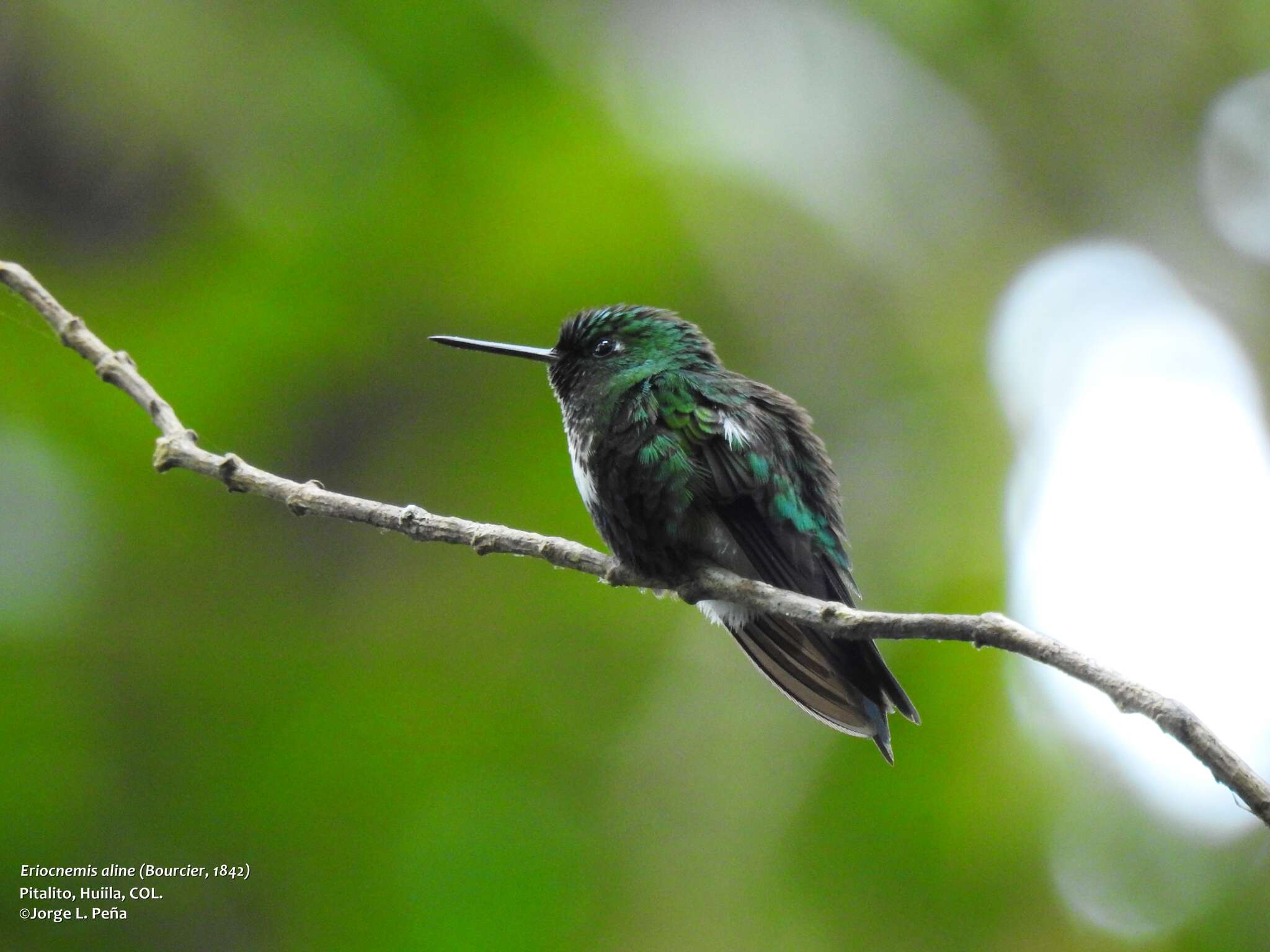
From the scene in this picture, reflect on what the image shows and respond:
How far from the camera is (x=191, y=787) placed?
17.1 ft

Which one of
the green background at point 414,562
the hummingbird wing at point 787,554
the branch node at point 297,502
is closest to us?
the branch node at point 297,502

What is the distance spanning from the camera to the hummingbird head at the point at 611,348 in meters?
3.23

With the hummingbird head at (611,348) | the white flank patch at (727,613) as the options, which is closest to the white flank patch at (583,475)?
the hummingbird head at (611,348)

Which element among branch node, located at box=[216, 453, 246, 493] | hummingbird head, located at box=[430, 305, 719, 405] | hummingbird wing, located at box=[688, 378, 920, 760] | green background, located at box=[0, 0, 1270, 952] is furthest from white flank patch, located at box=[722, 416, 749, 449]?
green background, located at box=[0, 0, 1270, 952]

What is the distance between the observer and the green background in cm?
517

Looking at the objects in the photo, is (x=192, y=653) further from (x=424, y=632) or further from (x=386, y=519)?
(x=386, y=519)

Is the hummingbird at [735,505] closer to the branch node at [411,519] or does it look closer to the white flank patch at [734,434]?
the white flank patch at [734,434]

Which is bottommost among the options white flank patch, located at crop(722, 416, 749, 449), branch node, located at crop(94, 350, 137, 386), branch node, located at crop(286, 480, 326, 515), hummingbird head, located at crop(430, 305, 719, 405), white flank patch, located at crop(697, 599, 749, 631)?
white flank patch, located at crop(697, 599, 749, 631)

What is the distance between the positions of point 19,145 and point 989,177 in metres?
6.02

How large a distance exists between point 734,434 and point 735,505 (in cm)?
20

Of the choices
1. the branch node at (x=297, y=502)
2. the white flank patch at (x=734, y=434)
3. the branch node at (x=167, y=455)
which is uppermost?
the white flank patch at (x=734, y=434)

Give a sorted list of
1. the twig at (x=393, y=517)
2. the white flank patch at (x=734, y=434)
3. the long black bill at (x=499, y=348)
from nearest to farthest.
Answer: the twig at (x=393, y=517), the white flank patch at (x=734, y=434), the long black bill at (x=499, y=348)

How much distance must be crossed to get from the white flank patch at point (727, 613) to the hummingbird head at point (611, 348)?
703 mm

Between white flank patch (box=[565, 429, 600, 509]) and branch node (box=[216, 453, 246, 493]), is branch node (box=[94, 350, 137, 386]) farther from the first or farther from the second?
white flank patch (box=[565, 429, 600, 509])
